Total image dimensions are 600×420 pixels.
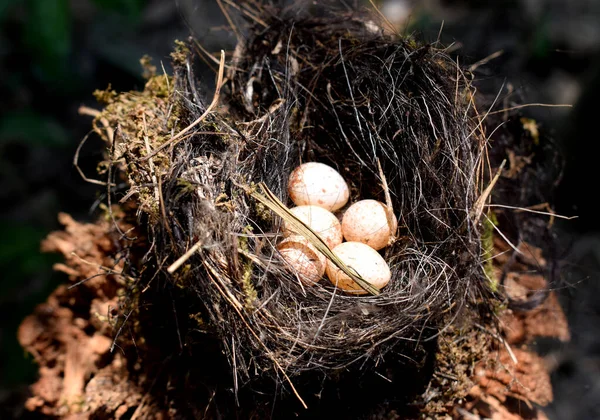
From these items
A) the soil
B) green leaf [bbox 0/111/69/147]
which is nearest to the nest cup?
the soil

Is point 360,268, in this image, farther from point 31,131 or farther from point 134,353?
point 31,131

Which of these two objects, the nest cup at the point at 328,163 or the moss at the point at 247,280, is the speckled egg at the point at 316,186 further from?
the moss at the point at 247,280

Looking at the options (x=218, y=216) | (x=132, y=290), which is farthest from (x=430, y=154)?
(x=132, y=290)

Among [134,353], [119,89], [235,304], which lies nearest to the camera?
[235,304]

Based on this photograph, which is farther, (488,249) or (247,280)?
(488,249)

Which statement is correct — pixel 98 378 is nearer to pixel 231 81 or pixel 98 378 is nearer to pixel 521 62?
pixel 231 81

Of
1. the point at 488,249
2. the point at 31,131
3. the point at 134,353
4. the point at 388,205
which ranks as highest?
the point at 31,131

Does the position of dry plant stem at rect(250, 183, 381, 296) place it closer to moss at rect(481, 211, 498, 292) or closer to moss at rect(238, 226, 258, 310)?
moss at rect(238, 226, 258, 310)

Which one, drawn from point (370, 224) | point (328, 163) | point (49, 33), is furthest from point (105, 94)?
point (49, 33)

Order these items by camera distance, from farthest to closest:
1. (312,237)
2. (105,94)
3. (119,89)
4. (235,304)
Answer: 1. (119,89)
2. (105,94)
3. (312,237)
4. (235,304)

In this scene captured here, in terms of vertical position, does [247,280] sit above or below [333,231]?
above
